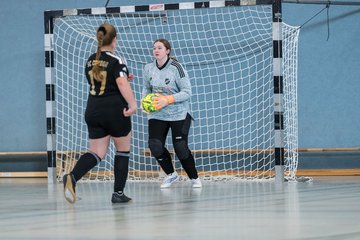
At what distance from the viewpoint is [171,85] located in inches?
400

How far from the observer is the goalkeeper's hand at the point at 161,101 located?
9.73m

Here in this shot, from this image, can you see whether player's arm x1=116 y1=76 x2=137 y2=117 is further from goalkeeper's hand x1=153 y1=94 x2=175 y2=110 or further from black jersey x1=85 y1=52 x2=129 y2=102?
goalkeeper's hand x1=153 y1=94 x2=175 y2=110

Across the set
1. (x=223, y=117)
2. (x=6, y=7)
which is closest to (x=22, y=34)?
(x=6, y=7)

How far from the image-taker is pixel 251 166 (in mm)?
12930

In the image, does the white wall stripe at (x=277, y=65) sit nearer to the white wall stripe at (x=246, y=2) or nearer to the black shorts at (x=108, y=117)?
the white wall stripe at (x=246, y=2)

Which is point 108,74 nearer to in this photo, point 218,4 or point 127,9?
point 218,4

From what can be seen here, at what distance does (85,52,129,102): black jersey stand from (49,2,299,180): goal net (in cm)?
506

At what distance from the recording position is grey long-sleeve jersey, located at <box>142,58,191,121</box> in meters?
10.1

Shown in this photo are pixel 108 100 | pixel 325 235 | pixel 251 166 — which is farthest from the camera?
pixel 251 166

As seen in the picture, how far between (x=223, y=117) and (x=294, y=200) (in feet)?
17.2

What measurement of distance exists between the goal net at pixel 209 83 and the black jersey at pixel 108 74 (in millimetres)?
5059

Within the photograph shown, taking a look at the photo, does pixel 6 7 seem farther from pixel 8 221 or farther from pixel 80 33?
pixel 8 221

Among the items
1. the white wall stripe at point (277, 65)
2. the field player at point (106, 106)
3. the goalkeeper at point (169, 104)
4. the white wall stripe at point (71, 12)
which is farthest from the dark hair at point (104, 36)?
the white wall stripe at point (71, 12)

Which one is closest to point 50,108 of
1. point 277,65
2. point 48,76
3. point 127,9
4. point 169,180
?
point 48,76
